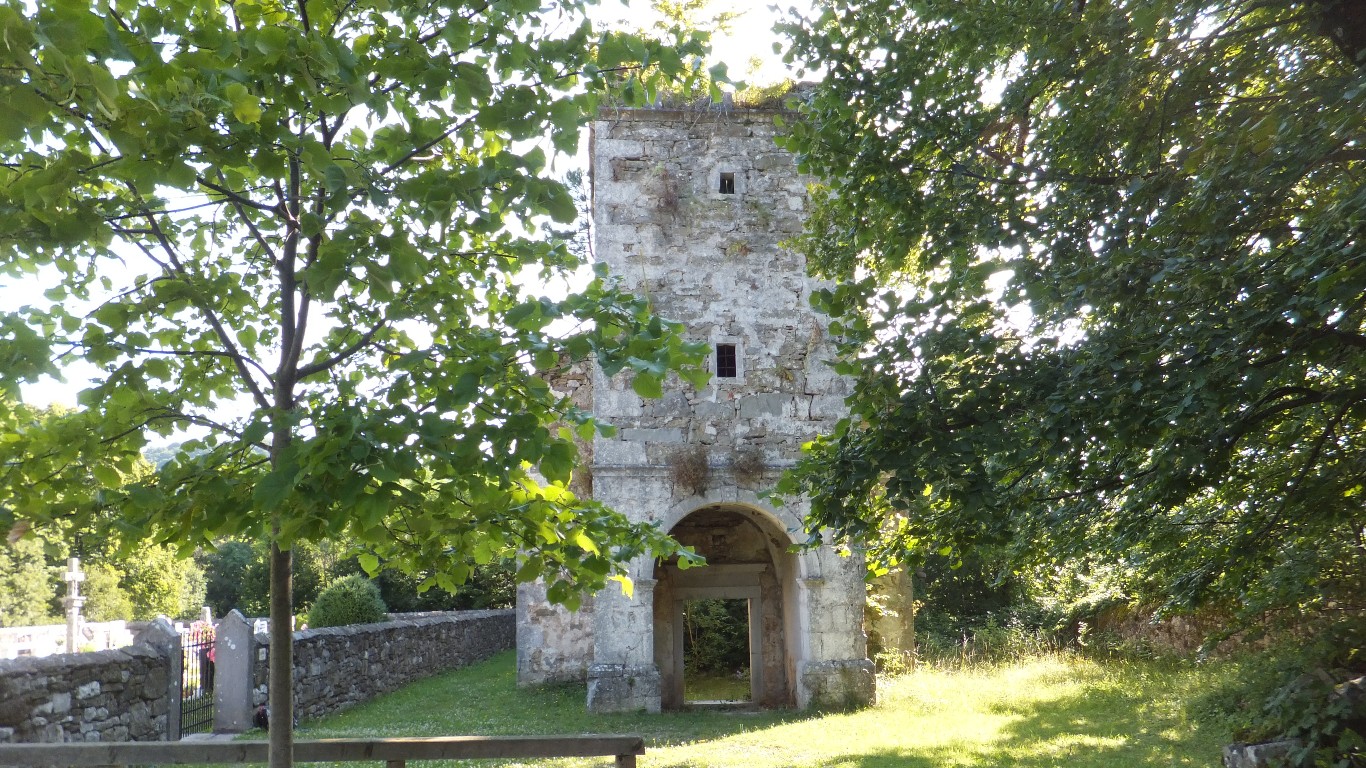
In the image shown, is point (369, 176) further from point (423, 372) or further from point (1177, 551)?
point (1177, 551)

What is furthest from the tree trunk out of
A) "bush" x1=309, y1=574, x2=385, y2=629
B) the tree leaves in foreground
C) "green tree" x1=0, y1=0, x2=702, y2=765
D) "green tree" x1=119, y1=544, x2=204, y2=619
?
"green tree" x1=119, y1=544, x2=204, y2=619

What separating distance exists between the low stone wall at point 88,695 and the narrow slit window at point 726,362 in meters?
6.92

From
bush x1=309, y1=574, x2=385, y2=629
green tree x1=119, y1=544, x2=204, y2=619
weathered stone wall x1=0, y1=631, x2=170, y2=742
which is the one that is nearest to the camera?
weathered stone wall x1=0, y1=631, x2=170, y2=742

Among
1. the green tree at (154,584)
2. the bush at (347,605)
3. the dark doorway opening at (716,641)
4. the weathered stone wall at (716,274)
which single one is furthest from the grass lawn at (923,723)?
the green tree at (154,584)

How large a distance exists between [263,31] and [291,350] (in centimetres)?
137

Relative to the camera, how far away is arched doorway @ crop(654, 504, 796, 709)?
13.8 m

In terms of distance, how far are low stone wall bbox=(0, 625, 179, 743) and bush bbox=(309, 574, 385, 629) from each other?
290 inches

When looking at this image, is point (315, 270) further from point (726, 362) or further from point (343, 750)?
point (726, 362)

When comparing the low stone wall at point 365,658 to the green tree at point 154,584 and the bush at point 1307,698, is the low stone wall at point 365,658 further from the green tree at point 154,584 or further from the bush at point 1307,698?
the green tree at point 154,584

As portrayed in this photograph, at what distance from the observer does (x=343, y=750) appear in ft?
15.2

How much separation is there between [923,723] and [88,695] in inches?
308

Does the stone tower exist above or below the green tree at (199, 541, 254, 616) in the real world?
above

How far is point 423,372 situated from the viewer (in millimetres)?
3395

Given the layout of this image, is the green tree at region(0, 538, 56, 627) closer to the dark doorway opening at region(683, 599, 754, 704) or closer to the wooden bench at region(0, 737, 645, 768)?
the dark doorway opening at region(683, 599, 754, 704)
